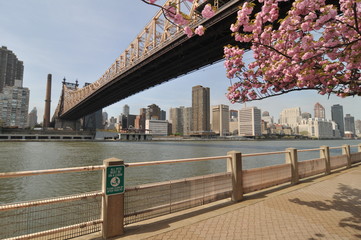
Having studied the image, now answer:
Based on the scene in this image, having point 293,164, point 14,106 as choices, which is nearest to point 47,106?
point 14,106

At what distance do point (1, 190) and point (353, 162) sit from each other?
21567 millimetres

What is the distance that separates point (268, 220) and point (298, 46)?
4.46 meters

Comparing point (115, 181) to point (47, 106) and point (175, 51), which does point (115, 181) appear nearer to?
point (175, 51)

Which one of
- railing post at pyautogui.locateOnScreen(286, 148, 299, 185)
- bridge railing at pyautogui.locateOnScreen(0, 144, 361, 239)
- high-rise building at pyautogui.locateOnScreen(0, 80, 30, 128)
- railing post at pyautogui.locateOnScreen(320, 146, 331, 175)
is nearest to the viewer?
bridge railing at pyautogui.locateOnScreen(0, 144, 361, 239)

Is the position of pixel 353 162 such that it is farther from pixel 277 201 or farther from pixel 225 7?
pixel 225 7

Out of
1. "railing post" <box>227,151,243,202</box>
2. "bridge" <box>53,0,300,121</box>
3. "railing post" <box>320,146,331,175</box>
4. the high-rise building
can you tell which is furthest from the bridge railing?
the high-rise building

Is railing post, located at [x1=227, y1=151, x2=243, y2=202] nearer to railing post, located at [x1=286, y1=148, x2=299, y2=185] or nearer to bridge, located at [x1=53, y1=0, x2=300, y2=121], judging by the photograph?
railing post, located at [x1=286, y1=148, x2=299, y2=185]

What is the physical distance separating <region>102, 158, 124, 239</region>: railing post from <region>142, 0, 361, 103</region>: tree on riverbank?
3.31 metres

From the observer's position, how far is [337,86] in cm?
706

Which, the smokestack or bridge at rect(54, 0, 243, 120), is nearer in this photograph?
bridge at rect(54, 0, 243, 120)

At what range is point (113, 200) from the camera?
434 cm

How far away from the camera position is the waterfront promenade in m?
4.33

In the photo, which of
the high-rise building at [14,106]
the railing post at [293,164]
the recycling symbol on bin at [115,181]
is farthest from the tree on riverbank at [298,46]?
the high-rise building at [14,106]

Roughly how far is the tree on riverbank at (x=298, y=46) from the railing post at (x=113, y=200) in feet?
10.9
